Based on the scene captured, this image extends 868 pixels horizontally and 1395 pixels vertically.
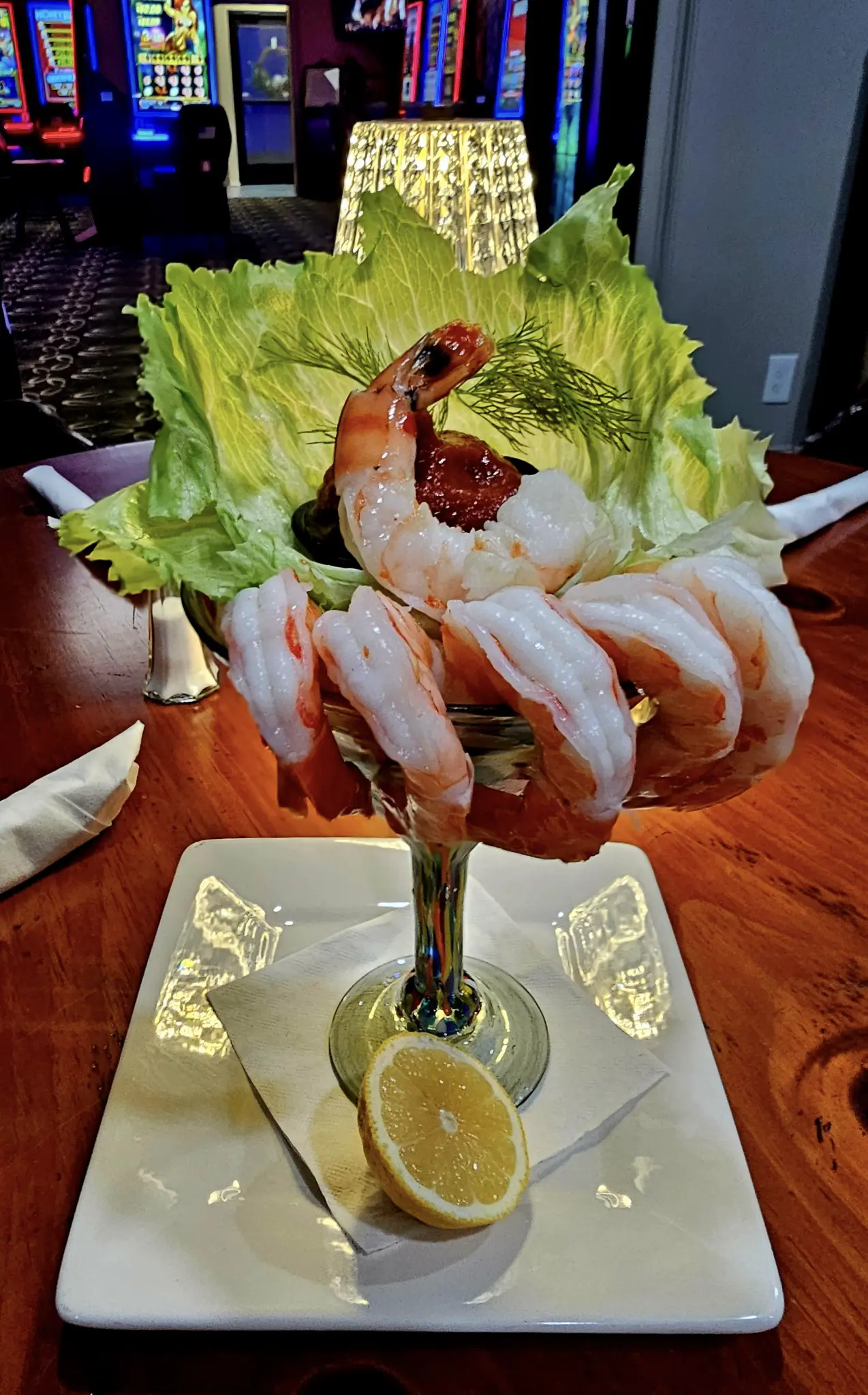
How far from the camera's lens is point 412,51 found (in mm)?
6254

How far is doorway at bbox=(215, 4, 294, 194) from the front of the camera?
819 centimetres

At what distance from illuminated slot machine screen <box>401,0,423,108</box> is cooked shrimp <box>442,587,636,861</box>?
Answer: 22.1ft

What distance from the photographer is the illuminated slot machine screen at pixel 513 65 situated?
419 centimetres

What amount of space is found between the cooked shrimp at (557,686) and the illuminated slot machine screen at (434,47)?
6107 millimetres

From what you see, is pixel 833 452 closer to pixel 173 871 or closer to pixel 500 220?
pixel 500 220

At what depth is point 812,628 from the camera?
4.15ft

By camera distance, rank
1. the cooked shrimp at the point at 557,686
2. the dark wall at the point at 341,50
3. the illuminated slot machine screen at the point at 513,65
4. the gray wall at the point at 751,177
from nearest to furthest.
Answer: the cooked shrimp at the point at 557,686
the gray wall at the point at 751,177
the illuminated slot machine screen at the point at 513,65
the dark wall at the point at 341,50

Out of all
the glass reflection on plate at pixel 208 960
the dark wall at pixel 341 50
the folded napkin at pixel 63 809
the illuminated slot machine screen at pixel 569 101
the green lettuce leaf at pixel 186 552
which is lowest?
the glass reflection on plate at pixel 208 960

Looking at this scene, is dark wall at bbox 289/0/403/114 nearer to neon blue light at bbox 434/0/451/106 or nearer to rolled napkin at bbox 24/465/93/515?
neon blue light at bbox 434/0/451/106

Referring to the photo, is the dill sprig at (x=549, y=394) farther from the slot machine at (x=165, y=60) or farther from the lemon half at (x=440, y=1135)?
the slot machine at (x=165, y=60)

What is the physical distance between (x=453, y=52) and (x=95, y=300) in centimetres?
273

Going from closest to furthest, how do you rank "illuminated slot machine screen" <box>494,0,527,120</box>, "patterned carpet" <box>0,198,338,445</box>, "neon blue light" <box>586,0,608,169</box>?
"neon blue light" <box>586,0,608,169</box>, "illuminated slot machine screen" <box>494,0,527,120</box>, "patterned carpet" <box>0,198,338,445</box>

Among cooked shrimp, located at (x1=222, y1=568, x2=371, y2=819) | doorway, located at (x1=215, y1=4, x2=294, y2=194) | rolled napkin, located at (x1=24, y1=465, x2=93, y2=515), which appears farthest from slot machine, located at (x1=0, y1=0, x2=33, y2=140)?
cooked shrimp, located at (x1=222, y1=568, x2=371, y2=819)

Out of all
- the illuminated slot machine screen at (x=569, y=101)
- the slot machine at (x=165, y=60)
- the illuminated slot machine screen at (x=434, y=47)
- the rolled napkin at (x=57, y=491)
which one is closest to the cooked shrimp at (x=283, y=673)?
the rolled napkin at (x=57, y=491)
